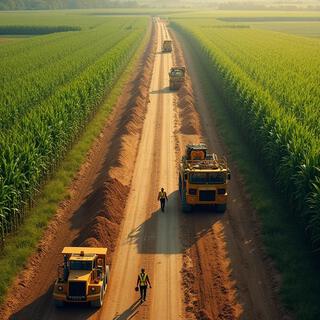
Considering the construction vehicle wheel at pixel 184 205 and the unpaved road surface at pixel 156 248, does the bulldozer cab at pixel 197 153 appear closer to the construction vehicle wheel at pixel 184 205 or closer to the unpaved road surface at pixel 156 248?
the unpaved road surface at pixel 156 248

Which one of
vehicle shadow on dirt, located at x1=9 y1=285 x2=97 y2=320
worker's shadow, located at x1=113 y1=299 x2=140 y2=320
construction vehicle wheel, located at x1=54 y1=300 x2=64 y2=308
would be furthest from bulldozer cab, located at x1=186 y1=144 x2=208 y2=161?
construction vehicle wheel, located at x1=54 y1=300 x2=64 y2=308

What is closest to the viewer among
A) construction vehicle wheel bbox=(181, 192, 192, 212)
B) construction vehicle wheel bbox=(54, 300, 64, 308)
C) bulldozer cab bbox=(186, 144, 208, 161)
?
construction vehicle wheel bbox=(54, 300, 64, 308)

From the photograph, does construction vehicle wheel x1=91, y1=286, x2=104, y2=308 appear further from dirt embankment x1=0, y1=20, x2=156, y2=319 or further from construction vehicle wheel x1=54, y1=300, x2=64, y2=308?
dirt embankment x1=0, y1=20, x2=156, y2=319

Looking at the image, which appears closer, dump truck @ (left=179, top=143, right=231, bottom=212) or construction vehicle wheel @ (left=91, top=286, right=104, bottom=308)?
construction vehicle wheel @ (left=91, top=286, right=104, bottom=308)

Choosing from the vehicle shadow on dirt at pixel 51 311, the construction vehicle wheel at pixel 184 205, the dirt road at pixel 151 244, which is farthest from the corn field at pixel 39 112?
the construction vehicle wheel at pixel 184 205

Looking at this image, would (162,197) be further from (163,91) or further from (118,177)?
(163,91)

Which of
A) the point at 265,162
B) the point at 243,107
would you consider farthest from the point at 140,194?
the point at 243,107

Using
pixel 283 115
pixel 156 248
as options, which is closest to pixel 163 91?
pixel 283 115
